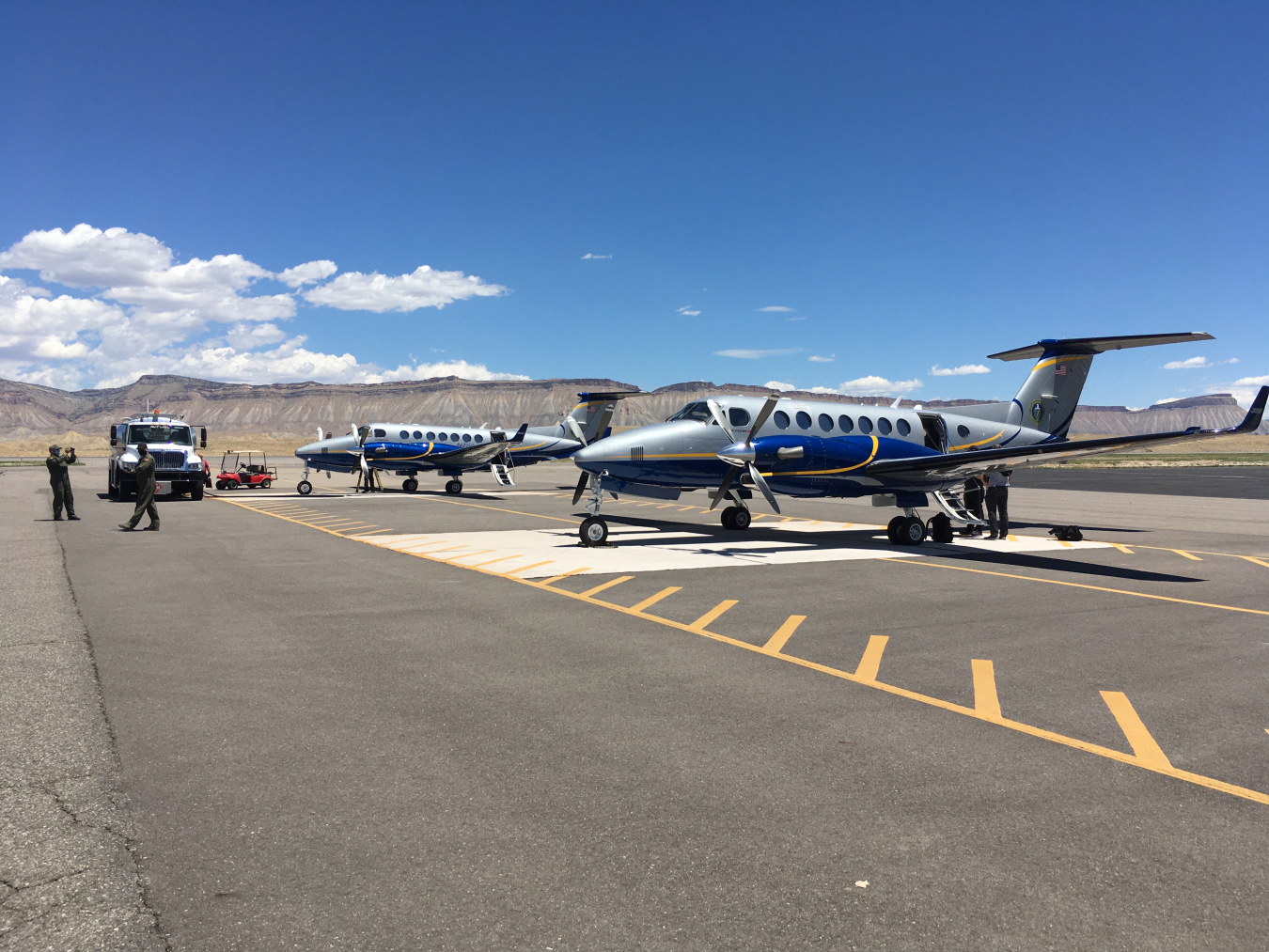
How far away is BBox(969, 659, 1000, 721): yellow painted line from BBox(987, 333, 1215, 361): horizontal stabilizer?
16.7m

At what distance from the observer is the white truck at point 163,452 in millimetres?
29781

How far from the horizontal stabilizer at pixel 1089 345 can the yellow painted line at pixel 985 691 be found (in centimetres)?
1670

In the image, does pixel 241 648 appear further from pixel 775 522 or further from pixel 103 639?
pixel 775 522

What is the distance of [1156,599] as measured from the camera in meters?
11.2

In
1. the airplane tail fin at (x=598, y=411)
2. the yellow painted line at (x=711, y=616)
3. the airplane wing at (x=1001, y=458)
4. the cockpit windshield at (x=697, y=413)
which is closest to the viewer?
the yellow painted line at (x=711, y=616)

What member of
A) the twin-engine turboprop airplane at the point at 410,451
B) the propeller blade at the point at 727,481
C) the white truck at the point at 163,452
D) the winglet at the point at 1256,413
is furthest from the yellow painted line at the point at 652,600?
the white truck at the point at 163,452

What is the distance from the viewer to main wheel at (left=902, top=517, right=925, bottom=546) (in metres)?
17.8

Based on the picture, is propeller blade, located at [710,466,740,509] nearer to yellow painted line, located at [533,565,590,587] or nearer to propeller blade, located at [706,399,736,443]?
propeller blade, located at [706,399,736,443]

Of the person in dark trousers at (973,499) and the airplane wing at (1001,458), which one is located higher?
the airplane wing at (1001,458)

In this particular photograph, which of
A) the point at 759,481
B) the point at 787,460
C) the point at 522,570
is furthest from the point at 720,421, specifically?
the point at 522,570

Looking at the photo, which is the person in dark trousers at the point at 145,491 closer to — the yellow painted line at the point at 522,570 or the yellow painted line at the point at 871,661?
the yellow painted line at the point at 522,570

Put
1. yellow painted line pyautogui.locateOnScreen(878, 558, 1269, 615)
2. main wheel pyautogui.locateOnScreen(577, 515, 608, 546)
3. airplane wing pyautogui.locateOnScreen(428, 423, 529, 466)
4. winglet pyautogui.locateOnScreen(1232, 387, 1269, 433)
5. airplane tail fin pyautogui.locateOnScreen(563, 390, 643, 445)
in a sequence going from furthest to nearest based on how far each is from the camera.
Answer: airplane wing pyautogui.locateOnScreen(428, 423, 529, 466) → airplane tail fin pyautogui.locateOnScreen(563, 390, 643, 445) → main wheel pyautogui.locateOnScreen(577, 515, 608, 546) → winglet pyautogui.locateOnScreen(1232, 387, 1269, 433) → yellow painted line pyautogui.locateOnScreen(878, 558, 1269, 615)

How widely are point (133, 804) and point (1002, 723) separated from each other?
19.9 ft

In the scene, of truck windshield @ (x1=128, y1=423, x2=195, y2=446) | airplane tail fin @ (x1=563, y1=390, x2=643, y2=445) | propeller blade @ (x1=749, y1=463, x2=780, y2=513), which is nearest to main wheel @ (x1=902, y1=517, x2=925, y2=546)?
propeller blade @ (x1=749, y1=463, x2=780, y2=513)
